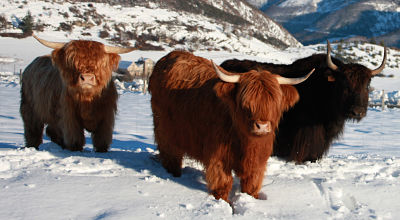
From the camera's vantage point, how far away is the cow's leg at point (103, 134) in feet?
16.1

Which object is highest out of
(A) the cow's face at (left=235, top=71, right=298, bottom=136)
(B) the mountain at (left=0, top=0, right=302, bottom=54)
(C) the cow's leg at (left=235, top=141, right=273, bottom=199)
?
(B) the mountain at (left=0, top=0, right=302, bottom=54)

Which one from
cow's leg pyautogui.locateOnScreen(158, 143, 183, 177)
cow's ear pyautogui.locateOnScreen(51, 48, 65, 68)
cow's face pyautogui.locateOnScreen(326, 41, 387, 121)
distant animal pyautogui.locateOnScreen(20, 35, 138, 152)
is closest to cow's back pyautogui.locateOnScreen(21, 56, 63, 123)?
distant animal pyautogui.locateOnScreen(20, 35, 138, 152)

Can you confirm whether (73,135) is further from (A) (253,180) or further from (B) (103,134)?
(A) (253,180)

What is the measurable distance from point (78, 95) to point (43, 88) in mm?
999

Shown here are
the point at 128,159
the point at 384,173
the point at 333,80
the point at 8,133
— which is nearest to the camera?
the point at 384,173

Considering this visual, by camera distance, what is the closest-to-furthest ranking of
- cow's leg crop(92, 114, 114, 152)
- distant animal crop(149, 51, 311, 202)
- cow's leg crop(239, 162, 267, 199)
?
distant animal crop(149, 51, 311, 202) < cow's leg crop(239, 162, 267, 199) < cow's leg crop(92, 114, 114, 152)

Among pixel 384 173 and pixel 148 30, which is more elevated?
pixel 148 30

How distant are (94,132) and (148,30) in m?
58.3

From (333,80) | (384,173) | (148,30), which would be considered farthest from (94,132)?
(148,30)

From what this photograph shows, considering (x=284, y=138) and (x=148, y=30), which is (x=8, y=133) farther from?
(x=148, y=30)

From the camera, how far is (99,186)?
10.3 ft

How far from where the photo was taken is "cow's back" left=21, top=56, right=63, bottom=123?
5012 mm

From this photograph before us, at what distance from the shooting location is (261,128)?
2.79 m

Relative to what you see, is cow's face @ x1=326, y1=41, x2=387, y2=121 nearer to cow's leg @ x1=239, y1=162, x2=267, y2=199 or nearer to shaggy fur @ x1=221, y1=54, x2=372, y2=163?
shaggy fur @ x1=221, y1=54, x2=372, y2=163
